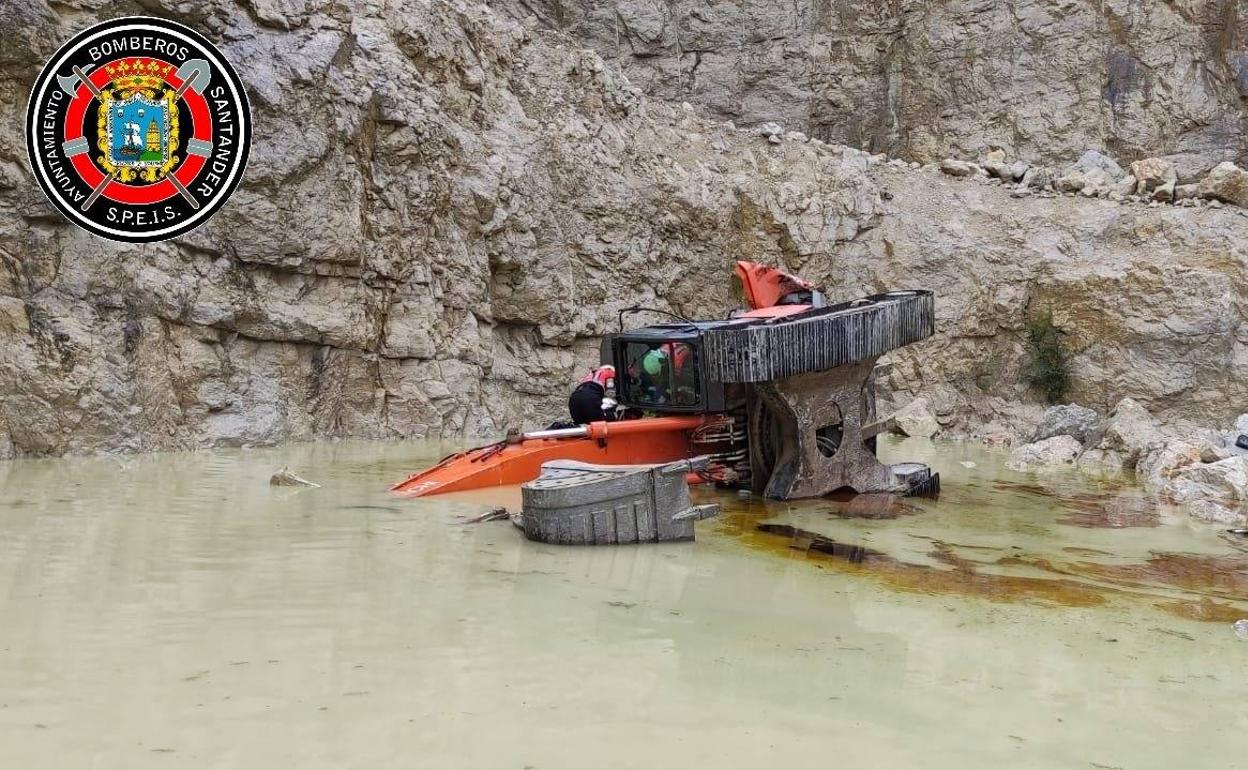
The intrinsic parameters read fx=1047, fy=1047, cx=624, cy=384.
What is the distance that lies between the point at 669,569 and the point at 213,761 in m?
3.15

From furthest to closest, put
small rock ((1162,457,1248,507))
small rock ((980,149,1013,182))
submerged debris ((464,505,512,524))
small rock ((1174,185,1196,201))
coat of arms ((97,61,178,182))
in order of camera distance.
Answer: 1. small rock ((980,149,1013,182))
2. small rock ((1174,185,1196,201))
3. coat of arms ((97,61,178,182))
4. small rock ((1162,457,1248,507))
5. submerged debris ((464,505,512,524))

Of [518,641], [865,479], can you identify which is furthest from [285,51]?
[518,641]

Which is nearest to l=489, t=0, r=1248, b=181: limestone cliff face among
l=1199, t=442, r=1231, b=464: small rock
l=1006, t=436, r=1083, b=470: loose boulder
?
l=1006, t=436, r=1083, b=470: loose boulder

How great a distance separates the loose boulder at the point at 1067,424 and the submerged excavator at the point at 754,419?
216 inches

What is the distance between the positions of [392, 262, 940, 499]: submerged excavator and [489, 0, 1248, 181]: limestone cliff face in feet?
44.6

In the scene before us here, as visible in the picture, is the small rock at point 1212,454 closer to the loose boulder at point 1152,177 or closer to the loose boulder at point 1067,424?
the loose boulder at point 1067,424

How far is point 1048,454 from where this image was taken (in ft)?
42.3

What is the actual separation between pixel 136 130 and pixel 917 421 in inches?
450

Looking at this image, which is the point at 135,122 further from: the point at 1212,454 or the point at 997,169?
the point at 997,169

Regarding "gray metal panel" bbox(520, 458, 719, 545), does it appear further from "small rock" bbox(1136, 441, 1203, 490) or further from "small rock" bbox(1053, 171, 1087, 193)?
"small rock" bbox(1053, 171, 1087, 193)

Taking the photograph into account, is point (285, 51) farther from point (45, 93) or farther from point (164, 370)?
point (164, 370)

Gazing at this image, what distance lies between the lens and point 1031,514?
8219mm

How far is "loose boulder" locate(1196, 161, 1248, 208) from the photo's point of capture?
1806cm

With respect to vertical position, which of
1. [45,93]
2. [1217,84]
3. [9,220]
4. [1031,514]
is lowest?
[1031,514]
